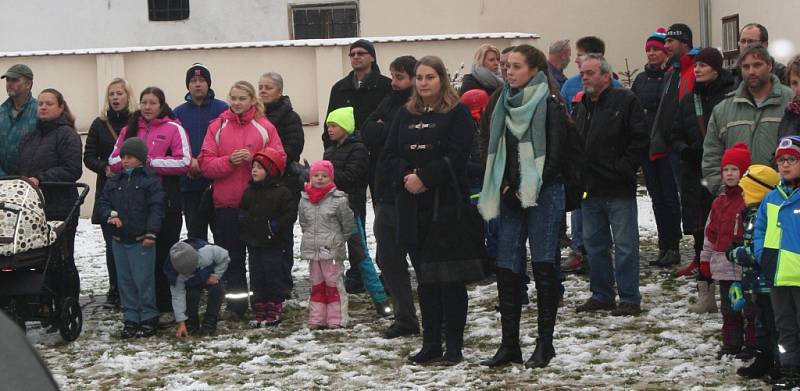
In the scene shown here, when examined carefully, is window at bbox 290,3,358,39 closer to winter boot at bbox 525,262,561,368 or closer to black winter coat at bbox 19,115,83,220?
black winter coat at bbox 19,115,83,220

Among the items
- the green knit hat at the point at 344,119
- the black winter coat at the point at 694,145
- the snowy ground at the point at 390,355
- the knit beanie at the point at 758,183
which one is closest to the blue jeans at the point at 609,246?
the snowy ground at the point at 390,355

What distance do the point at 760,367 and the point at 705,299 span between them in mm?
2033

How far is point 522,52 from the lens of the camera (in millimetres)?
7770

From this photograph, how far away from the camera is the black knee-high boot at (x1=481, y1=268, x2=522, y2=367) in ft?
25.5

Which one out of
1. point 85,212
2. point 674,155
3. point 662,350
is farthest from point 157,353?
point 85,212

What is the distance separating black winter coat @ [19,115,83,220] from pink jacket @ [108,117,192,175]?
32 centimetres

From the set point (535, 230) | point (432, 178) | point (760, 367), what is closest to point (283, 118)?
point (432, 178)

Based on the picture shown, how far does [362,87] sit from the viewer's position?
10.8 meters

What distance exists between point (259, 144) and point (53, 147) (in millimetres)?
1594

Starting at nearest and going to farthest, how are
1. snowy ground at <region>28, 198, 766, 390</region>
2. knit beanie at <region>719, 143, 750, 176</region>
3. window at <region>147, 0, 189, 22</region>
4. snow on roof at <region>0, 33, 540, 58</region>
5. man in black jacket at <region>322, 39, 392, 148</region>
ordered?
snowy ground at <region>28, 198, 766, 390</region>
knit beanie at <region>719, 143, 750, 176</region>
man in black jacket at <region>322, 39, 392, 148</region>
snow on roof at <region>0, 33, 540, 58</region>
window at <region>147, 0, 189, 22</region>

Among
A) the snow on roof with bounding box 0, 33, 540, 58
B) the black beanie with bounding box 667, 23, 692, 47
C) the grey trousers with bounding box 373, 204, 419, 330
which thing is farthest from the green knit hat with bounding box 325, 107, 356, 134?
the snow on roof with bounding box 0, 33, 540, 58

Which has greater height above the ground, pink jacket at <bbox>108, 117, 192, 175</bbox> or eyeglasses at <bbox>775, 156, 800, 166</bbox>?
pink jacket at <bbox>108, 117, 192, 175</bbox>

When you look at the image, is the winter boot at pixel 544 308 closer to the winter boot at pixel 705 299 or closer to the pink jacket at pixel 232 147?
the winter boot at pixel 705 299

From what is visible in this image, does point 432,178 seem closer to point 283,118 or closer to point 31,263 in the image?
point 31,263
